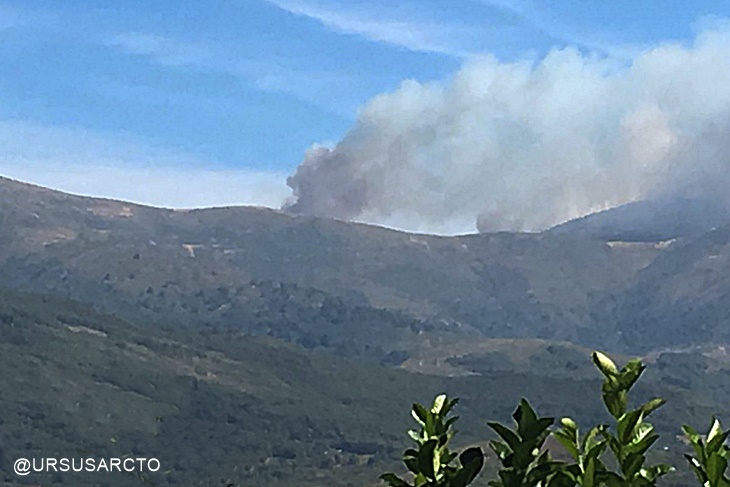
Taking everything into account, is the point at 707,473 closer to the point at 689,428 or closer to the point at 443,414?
the point at 689,428

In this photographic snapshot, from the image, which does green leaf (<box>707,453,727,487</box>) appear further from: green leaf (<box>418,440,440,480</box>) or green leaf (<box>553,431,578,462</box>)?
green leaf (<box>418,440,440,480</box>)

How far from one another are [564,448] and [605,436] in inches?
15.8

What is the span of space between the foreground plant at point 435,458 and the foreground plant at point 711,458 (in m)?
1.66

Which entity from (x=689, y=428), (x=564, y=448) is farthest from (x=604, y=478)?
(x=689, y=428)

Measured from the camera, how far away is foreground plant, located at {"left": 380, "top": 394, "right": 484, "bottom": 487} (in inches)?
391

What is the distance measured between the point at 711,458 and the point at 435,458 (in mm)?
2125

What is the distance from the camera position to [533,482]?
32.6 ft

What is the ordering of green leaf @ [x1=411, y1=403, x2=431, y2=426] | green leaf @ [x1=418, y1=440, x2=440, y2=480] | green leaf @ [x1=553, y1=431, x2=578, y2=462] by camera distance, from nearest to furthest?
green leaf @ [x1=553, y1=431, x2=578, y2=462], green leaf @ [x1=418, y1=440, x2=440, y2=480], green leaf @ [x1=411, y1=403, x2=431, y2=426]

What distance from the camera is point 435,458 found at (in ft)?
33.5

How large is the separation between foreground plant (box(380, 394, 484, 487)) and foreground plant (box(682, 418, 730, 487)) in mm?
1664

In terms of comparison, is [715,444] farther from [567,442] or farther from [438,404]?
[438,404]

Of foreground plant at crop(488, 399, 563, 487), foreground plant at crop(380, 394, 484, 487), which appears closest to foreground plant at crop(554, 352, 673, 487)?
foreground plant at crop(488, 399, 563, 487)

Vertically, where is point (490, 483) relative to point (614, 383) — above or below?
below

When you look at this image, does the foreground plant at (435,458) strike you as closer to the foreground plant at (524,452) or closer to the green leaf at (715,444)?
the foreground plant at (524,452)
